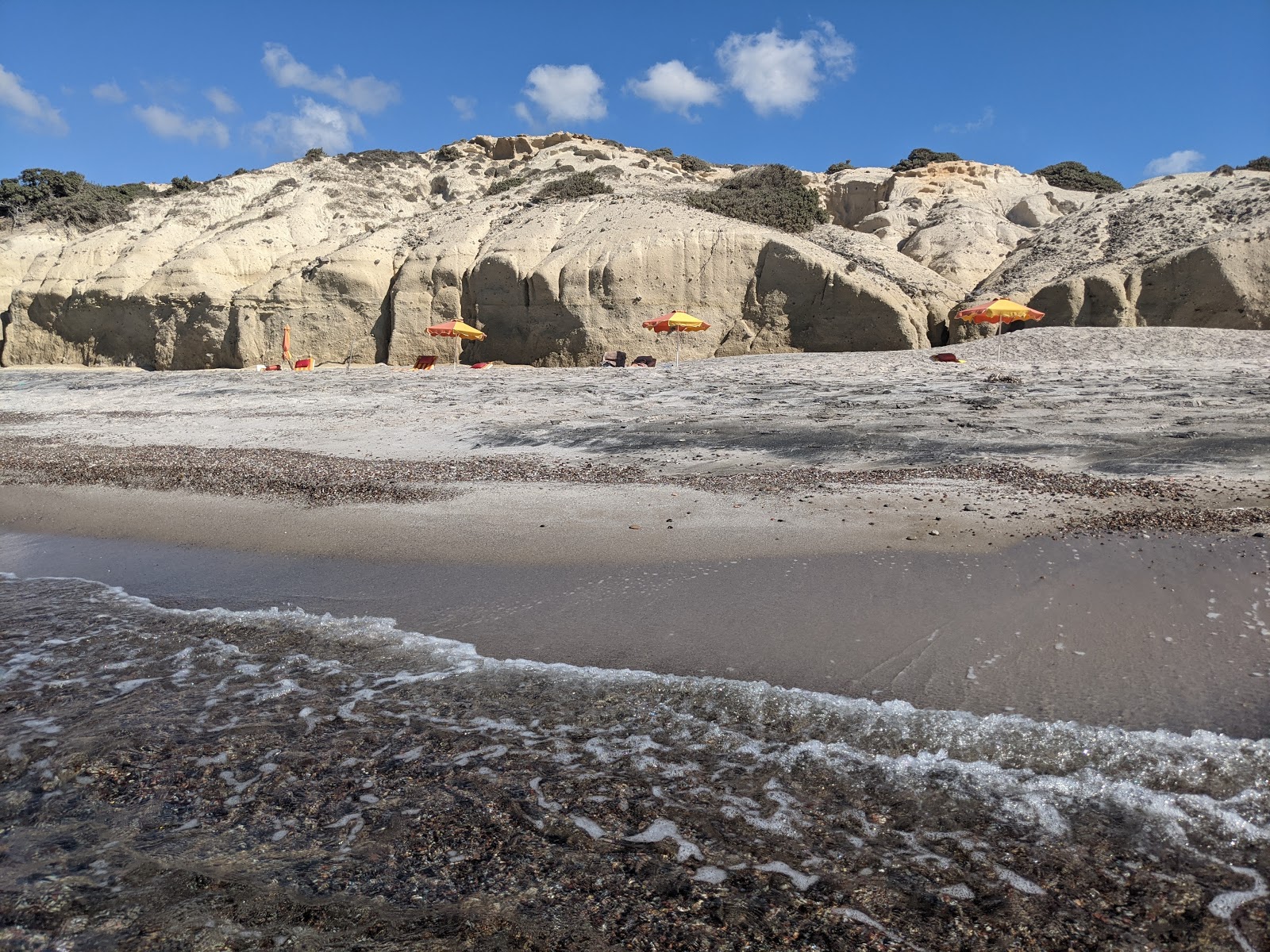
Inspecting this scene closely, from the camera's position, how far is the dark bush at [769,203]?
25906 mm

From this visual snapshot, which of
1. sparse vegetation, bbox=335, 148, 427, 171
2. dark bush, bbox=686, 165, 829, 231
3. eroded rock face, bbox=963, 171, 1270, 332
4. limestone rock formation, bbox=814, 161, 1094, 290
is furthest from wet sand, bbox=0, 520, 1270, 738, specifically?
sparse vegetation, bbox=335, 148, 427, 171

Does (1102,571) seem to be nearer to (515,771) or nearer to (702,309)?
(515,771)

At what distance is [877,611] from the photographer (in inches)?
182

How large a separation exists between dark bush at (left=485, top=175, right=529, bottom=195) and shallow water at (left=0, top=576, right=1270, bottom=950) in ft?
95.0

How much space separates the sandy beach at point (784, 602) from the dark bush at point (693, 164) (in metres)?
30.1

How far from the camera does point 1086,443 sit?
849cm

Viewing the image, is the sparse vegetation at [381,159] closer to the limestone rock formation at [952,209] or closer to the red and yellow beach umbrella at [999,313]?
the limestone rock formation at [952,209]

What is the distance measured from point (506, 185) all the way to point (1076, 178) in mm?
27725

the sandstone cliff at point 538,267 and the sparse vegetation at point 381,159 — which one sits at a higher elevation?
the sparse vegetation at point 381,159

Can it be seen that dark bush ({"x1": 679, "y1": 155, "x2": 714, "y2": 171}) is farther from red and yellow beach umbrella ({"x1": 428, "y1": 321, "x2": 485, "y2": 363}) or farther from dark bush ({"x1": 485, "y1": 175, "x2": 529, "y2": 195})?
red and yellow beach umbrella ({"x1": 428, "y1": 321, "x2": 485, "y2": 363})

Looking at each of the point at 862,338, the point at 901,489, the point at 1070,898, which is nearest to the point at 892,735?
the point at 1070,898

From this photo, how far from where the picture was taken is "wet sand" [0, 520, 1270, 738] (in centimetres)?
370

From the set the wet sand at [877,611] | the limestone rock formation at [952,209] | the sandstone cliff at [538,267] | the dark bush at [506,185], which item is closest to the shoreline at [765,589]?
the wet sand at [877,611]

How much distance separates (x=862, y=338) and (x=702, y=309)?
4.31m
